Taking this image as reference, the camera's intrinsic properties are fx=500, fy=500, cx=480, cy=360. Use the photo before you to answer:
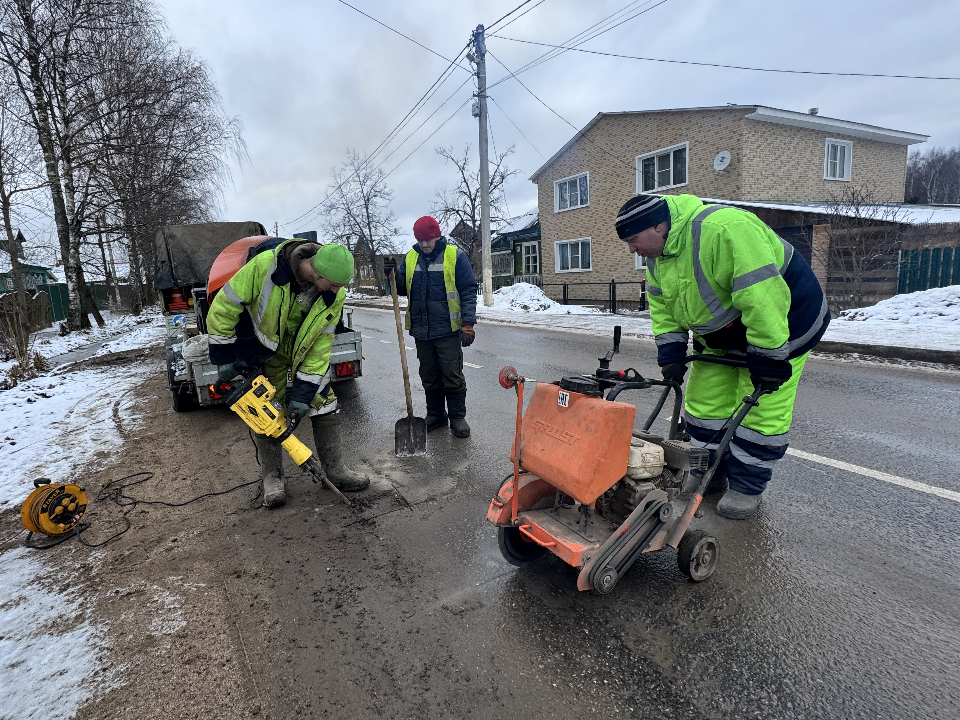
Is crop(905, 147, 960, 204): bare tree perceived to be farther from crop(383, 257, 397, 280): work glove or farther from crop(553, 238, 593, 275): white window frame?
crop(383, 257, 397, 280): work glove

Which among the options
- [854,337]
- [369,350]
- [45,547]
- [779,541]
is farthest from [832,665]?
[369,350]

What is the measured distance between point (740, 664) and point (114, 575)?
10.1 ft

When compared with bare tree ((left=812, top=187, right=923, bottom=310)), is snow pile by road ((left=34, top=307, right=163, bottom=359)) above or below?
below

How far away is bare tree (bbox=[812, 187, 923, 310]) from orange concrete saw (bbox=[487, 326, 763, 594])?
13.1 meters

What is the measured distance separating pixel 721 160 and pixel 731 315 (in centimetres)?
1728

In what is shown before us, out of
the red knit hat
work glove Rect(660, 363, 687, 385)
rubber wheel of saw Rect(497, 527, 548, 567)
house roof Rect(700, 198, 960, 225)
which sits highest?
house roof Rect(700, 198, 960, 225)

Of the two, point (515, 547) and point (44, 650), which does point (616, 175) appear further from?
point (44, 650)

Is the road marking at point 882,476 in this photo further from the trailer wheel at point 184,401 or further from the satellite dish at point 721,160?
the satellite dish at point 721,160

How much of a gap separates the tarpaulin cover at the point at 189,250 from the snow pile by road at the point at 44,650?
6.61m

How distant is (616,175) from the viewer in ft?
67.3

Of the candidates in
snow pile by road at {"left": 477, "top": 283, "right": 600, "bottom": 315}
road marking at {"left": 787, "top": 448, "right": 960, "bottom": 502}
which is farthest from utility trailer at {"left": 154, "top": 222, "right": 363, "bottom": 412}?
snow pile by road at {"left": 477, "top": 283, "right": 600, "bottom": 315}

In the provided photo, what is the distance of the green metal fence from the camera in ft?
43.7

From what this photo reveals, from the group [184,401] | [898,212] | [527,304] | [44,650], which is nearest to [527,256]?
[527,304]

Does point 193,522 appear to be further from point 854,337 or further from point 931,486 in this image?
point 854,337
